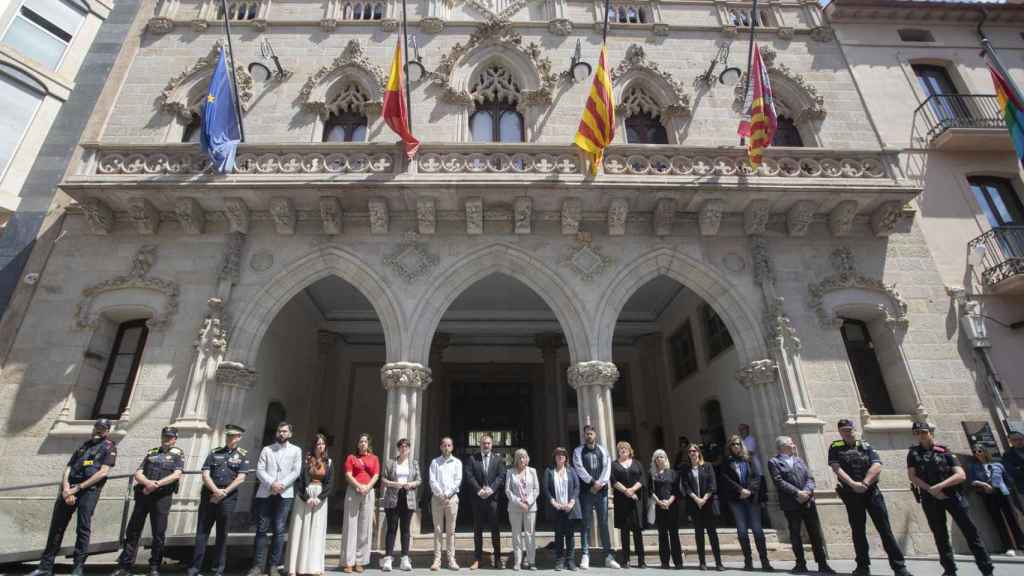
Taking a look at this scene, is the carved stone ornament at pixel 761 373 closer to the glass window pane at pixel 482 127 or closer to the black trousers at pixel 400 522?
the black trousers at pixel 400 522

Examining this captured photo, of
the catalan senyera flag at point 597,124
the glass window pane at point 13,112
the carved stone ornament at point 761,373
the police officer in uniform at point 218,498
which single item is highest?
the glass window pane at point 13,112

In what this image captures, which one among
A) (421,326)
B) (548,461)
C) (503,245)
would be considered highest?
(503,245)

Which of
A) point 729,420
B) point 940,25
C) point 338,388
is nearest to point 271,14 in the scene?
point 338,388

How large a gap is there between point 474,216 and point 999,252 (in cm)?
1145

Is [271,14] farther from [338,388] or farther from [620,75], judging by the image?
[338,388]

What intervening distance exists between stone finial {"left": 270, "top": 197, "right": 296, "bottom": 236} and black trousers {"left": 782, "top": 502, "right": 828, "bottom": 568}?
9.93 meters

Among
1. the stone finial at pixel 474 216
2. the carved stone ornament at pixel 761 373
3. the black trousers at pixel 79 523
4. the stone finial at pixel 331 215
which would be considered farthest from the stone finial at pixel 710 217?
the black trousers at pixel 79 523

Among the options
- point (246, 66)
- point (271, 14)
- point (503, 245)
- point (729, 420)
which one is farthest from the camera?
point (271, 14)

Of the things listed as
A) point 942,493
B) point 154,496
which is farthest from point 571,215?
point 154,496

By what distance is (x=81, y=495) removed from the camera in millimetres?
6031

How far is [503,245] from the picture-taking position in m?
10.4

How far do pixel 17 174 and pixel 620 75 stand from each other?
14016 millimetres

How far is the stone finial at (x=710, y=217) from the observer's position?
1035 cm

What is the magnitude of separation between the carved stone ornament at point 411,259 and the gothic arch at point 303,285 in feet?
1.34
